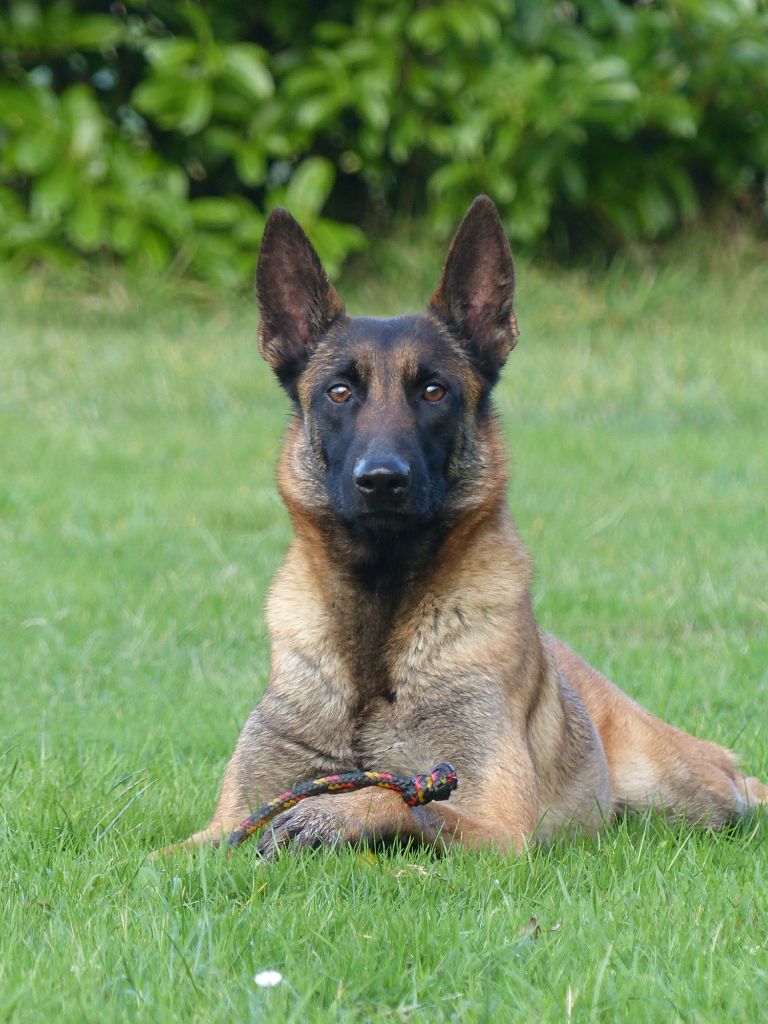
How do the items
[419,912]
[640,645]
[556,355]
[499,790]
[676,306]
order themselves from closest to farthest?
[419,912]
[499,790]
[640,645]
[556,355]
[676,306]

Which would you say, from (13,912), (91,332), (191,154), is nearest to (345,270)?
(191,154)

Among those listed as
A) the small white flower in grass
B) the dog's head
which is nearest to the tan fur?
the dog's head

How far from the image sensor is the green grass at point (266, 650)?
2.84m

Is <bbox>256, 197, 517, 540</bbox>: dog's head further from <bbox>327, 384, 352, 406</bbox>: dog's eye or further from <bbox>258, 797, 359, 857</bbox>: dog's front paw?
<bbox>258, 797, 359, 857</bbox>: dog's front paw

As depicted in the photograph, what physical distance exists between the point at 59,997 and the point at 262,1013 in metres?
0.37

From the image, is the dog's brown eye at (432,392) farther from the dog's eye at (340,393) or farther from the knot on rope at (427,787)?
the knot on rope at (427,787)

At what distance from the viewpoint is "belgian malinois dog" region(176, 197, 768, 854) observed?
12.9 feet

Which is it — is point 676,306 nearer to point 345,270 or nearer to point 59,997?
point 345,270

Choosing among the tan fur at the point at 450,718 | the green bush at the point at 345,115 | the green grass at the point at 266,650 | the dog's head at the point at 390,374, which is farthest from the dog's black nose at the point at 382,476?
the green bush at the point at 345,115

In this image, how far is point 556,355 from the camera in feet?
38.4

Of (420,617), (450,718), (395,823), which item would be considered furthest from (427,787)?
(420,617)

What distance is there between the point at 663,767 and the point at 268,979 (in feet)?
7.03

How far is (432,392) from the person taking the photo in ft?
14.3

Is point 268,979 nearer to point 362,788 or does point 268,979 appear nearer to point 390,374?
point 362,788
